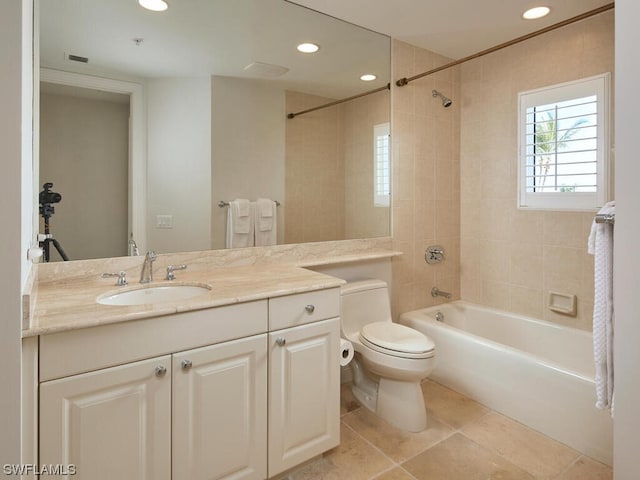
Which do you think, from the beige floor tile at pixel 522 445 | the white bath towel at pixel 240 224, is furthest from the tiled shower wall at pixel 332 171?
the beige floor tile at pixel 522 445

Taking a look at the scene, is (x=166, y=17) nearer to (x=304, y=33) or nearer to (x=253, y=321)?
(x=304, y=33)

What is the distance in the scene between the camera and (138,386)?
1225 mm

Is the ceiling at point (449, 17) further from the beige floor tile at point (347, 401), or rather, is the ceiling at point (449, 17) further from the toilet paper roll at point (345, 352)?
the beige floor tile at point (347, 401)

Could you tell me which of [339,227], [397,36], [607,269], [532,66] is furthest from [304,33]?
[607,269]

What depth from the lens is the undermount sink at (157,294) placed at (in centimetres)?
156

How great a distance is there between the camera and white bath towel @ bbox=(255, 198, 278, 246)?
2.16m

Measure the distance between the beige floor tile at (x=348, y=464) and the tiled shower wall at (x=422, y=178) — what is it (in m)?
1.09

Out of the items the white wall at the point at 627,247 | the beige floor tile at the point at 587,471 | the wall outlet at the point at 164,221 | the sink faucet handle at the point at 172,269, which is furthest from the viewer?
the wall outlet at the point at 164,221

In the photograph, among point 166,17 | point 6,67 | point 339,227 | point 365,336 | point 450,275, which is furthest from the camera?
point 450,275

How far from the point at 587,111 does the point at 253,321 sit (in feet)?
7.86

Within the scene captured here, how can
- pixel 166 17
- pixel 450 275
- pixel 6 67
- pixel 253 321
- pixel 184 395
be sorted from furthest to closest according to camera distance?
pixel 450 275 < pixel 166 17 < pixel 253 321 < pixel 184 395 < pixel 6 67

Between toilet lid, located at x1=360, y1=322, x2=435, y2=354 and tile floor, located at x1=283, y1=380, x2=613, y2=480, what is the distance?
472 millimetres

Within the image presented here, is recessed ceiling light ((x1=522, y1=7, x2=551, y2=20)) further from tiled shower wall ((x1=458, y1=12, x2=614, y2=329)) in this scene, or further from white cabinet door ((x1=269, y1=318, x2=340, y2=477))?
white cabinet door ((x1=269, y1=318, x2=340, y2=477))

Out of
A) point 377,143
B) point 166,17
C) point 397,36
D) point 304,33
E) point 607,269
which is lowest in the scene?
point 607,269
